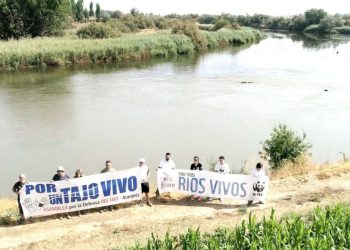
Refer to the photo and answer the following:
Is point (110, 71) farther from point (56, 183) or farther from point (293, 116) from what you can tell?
point (56, 183)

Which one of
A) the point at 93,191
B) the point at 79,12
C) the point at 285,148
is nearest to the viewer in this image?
the point at 93,191

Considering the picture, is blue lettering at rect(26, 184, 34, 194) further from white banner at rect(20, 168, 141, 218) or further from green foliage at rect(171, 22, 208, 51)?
green foliage at rect(171, 22, 208, 51)

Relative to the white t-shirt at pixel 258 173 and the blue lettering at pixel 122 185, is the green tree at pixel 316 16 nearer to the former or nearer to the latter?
the white t-shirt at pixel 258 173

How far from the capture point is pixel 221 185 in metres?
13.2

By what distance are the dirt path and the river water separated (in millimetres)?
4864

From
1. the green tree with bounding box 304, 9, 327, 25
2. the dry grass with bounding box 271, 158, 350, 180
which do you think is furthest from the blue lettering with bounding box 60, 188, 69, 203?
the green tree with bounding box 304, 9, 327, 25

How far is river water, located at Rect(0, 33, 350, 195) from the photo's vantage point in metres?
20.1

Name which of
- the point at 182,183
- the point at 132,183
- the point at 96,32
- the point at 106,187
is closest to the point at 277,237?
the point at 182,183

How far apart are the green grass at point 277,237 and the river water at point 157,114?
329 inches

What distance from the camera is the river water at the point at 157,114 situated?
20141mm

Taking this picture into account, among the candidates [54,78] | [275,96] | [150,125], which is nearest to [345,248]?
[150,125]

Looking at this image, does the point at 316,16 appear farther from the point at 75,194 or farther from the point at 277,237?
the point at 277,237

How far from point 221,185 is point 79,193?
403 centimetres

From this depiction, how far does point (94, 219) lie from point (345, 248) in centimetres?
648
